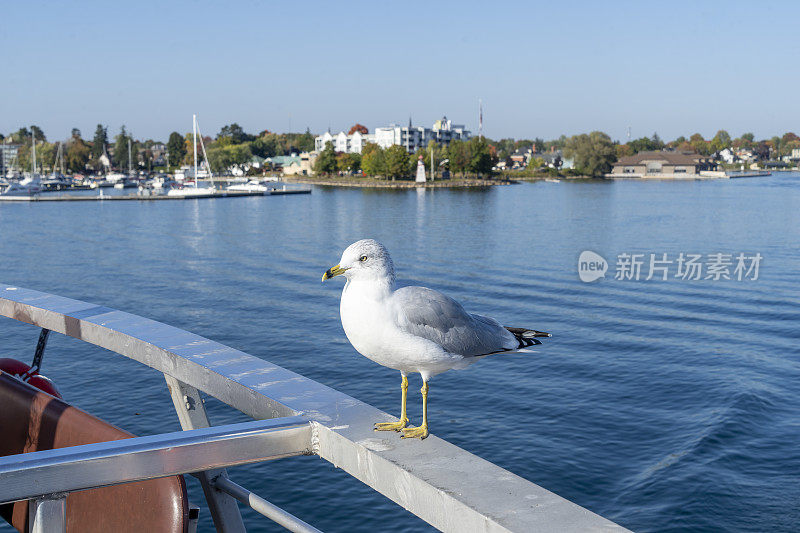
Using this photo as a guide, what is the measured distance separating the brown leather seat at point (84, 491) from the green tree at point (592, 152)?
655 feet

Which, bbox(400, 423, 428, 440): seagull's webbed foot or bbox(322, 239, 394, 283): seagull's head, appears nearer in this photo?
bbox(400, 423, 428, 440): seagull's webbed foot

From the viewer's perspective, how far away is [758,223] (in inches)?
2504

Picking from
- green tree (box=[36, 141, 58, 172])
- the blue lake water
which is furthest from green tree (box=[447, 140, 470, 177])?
green tree (box=[36, 141, 58, 172])

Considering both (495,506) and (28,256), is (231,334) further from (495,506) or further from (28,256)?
(28,256)

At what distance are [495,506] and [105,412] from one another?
1639 cm

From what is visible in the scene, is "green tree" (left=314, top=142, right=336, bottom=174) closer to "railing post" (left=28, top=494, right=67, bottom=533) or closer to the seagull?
the seagull

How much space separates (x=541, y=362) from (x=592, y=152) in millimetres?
182624

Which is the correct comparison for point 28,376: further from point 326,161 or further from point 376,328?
point 326,161

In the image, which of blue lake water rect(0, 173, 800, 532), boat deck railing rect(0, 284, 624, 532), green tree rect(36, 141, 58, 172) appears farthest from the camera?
green tree rect(36, 141, 58, 172)

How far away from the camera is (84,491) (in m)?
3.86

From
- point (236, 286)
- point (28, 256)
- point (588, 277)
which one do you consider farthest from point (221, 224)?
point (588, 277)

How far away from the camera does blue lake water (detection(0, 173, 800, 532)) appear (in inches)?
519

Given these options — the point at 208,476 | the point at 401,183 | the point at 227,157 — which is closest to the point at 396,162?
the point at 401,183

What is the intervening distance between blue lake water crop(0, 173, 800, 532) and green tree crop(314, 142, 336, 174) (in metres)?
121
